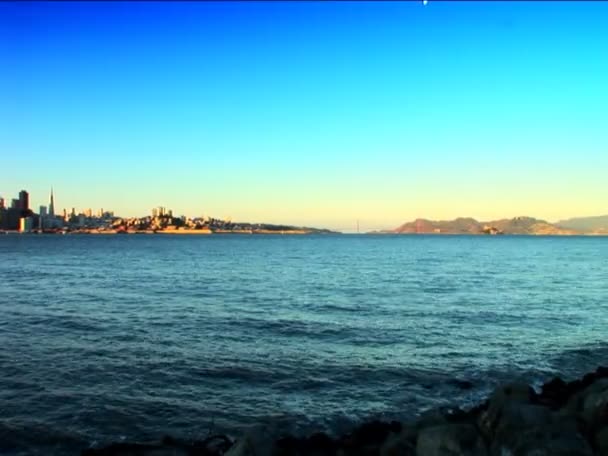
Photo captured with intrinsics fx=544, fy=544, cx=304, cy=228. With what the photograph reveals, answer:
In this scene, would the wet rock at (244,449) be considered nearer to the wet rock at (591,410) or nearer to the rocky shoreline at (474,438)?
the rocky shoreline at (474,438)

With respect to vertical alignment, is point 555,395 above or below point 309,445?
above

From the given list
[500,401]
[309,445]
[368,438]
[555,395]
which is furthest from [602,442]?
[555,395]

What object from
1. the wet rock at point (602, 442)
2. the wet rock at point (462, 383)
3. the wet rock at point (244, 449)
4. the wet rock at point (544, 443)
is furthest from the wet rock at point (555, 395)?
the wet rock at point (244, 449)

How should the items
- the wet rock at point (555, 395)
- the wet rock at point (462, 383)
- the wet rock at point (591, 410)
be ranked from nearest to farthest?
the wet rock at point (591, 410) < the wet rock at point (555, 395) < the wet rock at point (462, 383)

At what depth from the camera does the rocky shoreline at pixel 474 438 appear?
7715 mm

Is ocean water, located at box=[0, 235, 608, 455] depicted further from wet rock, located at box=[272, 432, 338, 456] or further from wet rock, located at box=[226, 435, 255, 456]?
wet rock, located at box=[226, 435, 255, 456]

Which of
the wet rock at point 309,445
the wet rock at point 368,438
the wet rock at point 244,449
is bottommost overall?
the wet rock at point 309,445

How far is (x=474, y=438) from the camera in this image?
823 centimetres

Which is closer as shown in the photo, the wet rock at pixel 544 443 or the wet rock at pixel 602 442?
the wet rock at pixel 544 443

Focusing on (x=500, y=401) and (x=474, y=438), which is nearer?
(x=474, y=438)

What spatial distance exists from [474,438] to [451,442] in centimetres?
36

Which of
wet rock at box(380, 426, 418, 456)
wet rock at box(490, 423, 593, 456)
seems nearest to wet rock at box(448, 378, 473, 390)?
wet rock at box(380, 426, 418, 456)

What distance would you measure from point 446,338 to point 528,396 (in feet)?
36.5

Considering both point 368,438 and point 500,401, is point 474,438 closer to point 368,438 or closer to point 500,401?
point 500,401
